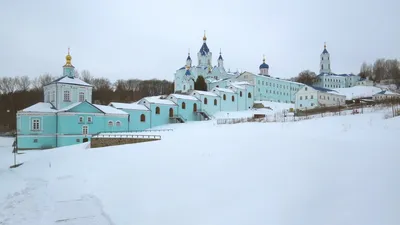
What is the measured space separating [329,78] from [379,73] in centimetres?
2492

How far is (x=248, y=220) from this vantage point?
700 cm

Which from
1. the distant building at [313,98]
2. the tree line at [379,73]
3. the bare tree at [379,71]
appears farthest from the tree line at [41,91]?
the bare tree at [379,71]

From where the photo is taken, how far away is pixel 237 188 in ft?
29.2

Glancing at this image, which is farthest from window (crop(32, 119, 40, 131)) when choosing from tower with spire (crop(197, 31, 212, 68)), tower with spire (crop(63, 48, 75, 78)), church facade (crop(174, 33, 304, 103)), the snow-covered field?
tower with spire (crop(197, 31, 212, 68))

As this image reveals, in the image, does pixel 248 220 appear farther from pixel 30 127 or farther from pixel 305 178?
pixel 30 127

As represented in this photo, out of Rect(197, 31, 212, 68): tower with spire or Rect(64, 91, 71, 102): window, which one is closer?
Rect(64, 91, 71, 102): window

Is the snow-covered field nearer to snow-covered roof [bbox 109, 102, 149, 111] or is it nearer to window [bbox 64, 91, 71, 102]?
window [bbox 64, 91, 71, 102]

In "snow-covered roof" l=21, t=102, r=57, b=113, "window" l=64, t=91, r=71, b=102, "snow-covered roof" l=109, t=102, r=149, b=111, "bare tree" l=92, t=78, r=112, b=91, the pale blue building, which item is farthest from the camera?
"bare tree" l=92, t=78, r=112, b=91

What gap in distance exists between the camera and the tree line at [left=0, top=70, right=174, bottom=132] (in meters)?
63.9

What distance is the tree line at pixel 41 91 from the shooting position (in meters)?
63.9

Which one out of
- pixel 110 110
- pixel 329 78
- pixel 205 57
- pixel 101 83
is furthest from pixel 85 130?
pixel 329 78

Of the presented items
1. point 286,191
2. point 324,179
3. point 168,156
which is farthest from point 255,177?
point 168,156

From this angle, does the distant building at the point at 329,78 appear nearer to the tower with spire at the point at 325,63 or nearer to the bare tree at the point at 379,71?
the tower with spire at the point at 325,63

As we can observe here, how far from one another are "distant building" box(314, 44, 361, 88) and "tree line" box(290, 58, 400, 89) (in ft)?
9.75
